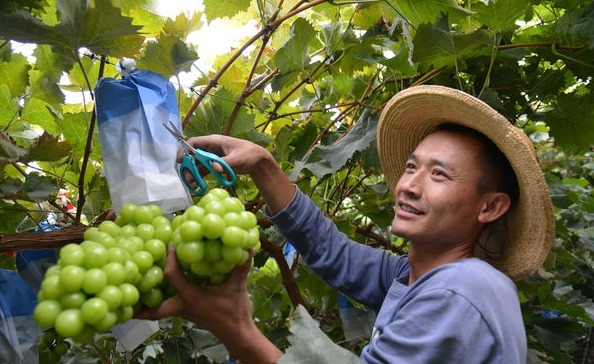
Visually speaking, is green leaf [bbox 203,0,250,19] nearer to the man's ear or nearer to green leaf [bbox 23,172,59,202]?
green leaf [bbox 23,172,59,202]

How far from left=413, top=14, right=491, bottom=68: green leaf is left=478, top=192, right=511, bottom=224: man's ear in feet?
1.26

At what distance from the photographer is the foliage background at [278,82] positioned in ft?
3.47

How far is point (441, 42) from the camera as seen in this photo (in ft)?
4.25

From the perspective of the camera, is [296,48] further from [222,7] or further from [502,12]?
[502,12]

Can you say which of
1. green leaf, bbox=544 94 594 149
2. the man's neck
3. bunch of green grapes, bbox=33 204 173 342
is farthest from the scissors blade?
green leaf, bbox=544 94 594 149

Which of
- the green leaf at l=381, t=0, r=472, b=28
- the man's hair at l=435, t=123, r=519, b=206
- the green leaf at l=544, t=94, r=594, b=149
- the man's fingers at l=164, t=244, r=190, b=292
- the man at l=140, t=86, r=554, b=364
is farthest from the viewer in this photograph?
the green leaf at l=544, t=94, r=594, b=149

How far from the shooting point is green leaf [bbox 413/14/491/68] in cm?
126

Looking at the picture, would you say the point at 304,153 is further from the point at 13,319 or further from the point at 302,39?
the point at 13,319

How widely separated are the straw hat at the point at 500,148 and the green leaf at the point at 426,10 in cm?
22

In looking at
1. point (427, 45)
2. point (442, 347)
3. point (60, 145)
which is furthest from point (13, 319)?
point (427, 45)

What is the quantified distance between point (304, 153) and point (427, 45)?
563 millimetres

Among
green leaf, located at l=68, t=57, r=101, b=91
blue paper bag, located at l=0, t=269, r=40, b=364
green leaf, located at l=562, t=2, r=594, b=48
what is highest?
green leaf, located at l=562, t=2, r=594, b=48

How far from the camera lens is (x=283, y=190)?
4.35ft

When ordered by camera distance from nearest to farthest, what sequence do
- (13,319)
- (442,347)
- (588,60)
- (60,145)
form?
(442,347)
(13,319)
(60,145)
(588,60)
